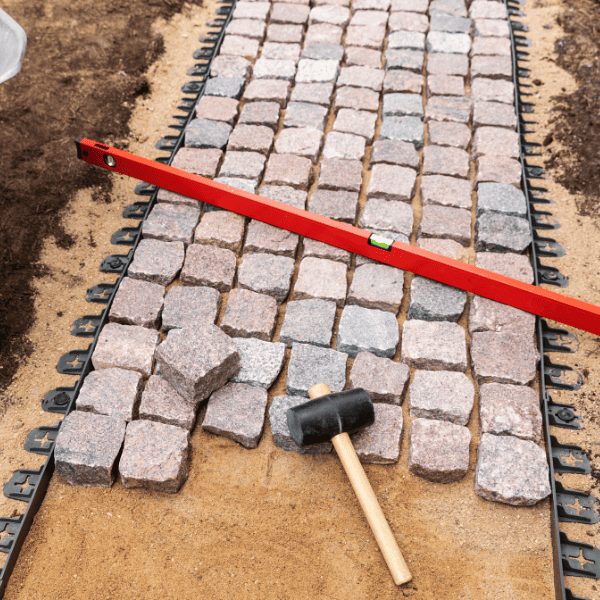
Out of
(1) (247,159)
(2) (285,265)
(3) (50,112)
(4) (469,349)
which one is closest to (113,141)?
(3) (50,112)

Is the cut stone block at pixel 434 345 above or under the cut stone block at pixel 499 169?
under

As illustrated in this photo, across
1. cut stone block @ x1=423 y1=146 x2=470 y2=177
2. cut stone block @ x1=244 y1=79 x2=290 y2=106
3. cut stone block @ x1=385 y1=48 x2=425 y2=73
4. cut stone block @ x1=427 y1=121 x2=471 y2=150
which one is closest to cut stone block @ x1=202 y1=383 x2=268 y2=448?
cut stone block @ x1=423 y1=146 x2=470 y2=177

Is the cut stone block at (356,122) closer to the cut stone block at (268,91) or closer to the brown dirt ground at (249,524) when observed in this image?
the cut stone block at (268,91)

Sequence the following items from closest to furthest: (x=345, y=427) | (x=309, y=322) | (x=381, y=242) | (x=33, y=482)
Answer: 1. (x=345, y=427)
2. (x=33, y=482)
3. (x=309, y=322)
4. (x=381, y=242)

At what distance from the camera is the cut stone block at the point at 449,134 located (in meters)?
4.28

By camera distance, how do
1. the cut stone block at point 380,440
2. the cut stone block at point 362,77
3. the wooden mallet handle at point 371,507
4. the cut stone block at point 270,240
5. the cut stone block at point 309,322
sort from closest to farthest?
the wooden mallet handle at point 371,507 → the cut stone block at point 380,440 → the cut stone block at point 309,322 → the cut stone block at point 270,240 → the cut stone block at point 362,77

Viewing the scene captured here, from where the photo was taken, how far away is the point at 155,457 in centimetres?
270

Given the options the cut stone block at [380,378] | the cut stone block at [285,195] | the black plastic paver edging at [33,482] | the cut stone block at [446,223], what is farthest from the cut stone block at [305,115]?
the cut stone block at [380,378]

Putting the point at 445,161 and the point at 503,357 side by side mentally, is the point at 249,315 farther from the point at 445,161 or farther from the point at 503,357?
the point at 445,161

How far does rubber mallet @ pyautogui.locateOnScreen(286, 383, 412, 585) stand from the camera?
2496 millimetres

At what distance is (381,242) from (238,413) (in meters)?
1.29

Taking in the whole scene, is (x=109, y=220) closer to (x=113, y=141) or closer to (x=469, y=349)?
(x=113, y=141)

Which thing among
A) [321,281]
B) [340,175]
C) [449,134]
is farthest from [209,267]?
[449,134]

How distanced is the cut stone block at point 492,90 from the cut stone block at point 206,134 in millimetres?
2065
